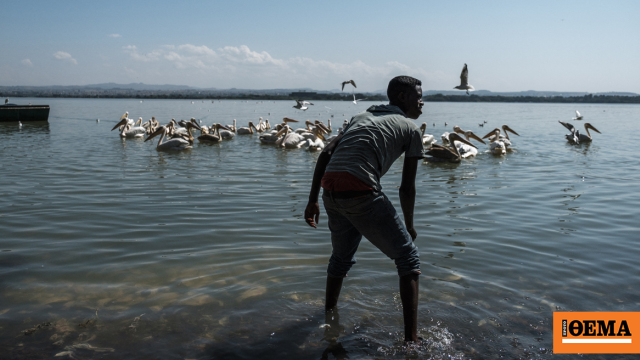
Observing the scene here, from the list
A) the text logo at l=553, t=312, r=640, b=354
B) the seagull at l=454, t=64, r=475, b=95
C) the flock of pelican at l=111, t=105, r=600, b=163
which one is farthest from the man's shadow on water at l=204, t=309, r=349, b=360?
the flock of pelican at l=111, t=105, r=600, b=163

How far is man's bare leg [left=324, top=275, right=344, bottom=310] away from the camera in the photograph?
3979 mm

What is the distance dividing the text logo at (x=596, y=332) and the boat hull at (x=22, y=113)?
32124 millimetres

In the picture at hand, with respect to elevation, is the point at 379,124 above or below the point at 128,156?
above

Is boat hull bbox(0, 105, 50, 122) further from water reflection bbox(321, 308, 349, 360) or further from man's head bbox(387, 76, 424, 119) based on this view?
man's head bbox(387, 76, 424, 119)

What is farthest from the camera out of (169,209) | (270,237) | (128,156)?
(128,156)

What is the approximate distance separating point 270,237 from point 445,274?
235cm

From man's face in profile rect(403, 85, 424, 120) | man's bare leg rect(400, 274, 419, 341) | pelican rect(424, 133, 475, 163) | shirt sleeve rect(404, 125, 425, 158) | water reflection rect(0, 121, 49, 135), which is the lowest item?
man's bare leg rect(400, 274, 419, 341)

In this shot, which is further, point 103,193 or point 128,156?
point 128,156

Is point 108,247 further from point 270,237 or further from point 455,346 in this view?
point 455,346

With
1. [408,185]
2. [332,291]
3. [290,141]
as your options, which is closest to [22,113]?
[290,141]

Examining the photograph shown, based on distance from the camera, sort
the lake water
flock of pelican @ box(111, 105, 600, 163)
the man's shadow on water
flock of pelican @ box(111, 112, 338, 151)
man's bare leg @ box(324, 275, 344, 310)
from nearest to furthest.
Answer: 1. the man's shadow on water
2. the lake water
3. man's bare leg @ box(324, 275, 344, 310)
4. flock of pelican @ box(111, 105, 600, 163)
5. flock of pelican @ box(111, 112, 338, 151)

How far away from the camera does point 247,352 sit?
352 cm

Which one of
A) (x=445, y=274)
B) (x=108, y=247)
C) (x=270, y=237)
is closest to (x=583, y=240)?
(x=445, y=274)

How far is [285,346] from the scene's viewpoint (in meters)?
3.63
